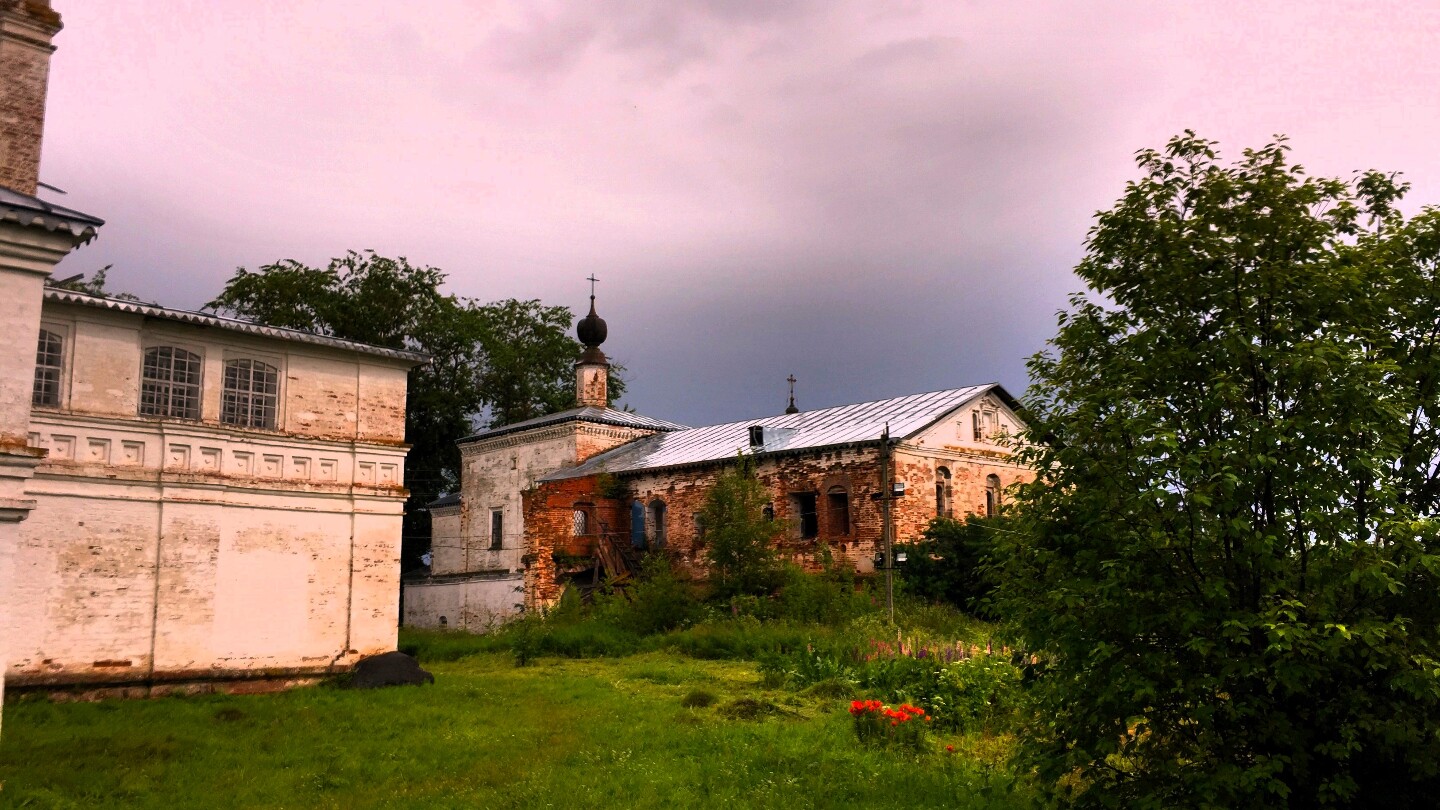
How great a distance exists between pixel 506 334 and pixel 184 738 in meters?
34.1

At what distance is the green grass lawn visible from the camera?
10242mm

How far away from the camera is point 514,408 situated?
4522 cm

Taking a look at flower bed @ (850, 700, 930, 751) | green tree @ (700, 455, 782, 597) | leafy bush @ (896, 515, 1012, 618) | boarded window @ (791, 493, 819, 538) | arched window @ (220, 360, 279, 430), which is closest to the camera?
flower bed @ (850, 700, 930, 751)

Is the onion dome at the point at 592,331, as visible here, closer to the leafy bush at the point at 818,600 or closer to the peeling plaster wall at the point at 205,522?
the leafy bush at the point at 818,600

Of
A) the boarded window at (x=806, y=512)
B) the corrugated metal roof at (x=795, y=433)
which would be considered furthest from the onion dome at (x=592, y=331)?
the boarded window at (x=806, y=512)

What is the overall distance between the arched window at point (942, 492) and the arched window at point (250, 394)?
16.4 metres

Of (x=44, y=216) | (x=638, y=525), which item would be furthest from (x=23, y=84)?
(x=638, y=525)

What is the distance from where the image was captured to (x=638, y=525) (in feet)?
106

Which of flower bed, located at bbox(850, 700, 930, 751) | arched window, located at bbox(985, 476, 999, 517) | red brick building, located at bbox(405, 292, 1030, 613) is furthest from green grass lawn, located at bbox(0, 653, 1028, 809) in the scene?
arched window, located at bbox(985, 476, 999, 517)

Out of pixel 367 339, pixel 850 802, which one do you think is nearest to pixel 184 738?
pixel 850 802

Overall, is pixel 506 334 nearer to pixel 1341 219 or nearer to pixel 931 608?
pixel 931 608

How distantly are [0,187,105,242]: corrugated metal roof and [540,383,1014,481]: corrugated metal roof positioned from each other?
19.8 m

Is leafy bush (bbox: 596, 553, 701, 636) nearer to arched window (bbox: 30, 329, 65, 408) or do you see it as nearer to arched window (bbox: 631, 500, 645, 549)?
arched window (bbox: 631, 500, 645, 549)

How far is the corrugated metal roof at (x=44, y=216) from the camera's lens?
9.39 meters
